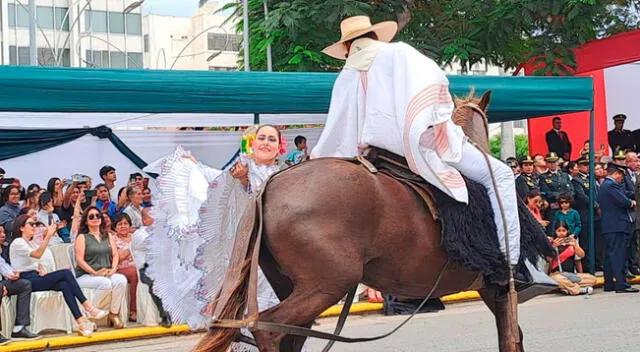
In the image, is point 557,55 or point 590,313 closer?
point 590,313

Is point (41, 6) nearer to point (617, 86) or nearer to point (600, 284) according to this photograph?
point (617, 86)

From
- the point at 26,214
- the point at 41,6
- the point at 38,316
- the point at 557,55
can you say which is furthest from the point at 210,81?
the point at 41,6

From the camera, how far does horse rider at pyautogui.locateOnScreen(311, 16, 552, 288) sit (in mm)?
5820

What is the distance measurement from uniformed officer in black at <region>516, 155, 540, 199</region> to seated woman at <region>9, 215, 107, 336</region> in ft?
20.6

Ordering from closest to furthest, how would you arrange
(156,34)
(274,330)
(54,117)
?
1. (274,330)
2. (54,117)
3. (156,34)

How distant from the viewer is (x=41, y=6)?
51375mm

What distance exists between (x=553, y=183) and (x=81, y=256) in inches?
276

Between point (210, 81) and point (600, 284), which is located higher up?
point (210, 81)

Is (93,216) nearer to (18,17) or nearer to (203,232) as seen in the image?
(203,232)

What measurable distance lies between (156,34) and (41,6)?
38.2 ft

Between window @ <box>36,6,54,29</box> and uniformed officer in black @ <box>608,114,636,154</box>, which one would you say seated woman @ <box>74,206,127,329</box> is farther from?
window @ <box>36,6,54,29</box>

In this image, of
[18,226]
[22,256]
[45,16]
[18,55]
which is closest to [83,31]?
[45,16]

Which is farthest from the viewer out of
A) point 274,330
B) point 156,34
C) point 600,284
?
point 156,34

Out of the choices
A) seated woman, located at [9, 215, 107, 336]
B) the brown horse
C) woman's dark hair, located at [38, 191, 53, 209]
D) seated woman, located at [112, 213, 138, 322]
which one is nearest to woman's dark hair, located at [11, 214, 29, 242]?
seated woman, located at [9, 215, 107, 336]
